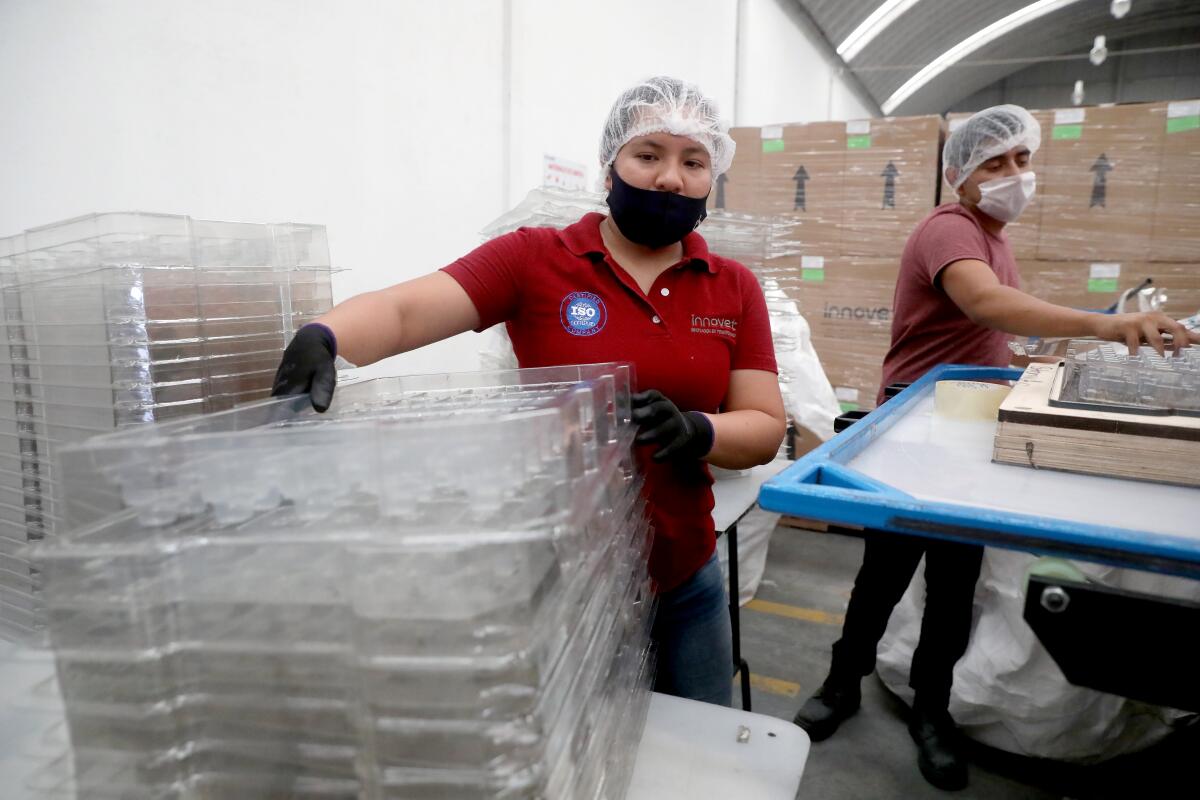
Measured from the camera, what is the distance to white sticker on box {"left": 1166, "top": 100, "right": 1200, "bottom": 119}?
134 inches

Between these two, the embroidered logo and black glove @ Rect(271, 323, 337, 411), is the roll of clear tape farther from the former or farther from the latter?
black glove @ Rect(271, 323, 337, 411)

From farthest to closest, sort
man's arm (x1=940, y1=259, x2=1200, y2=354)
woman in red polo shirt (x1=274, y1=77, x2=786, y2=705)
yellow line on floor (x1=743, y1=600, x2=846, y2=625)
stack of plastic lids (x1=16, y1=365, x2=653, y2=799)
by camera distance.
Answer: yellow line on floor (x1=743, y1=600, x2=846, y2=625), man's arm (x1=940, y1=259, x2=1200, y2=354), woman in red polo shirt (x1=274, y1=77, x2=786, y2=705), stack of plastic lids (x1=16, y1=365, x2=653, y2=799)

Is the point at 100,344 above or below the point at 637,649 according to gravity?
above

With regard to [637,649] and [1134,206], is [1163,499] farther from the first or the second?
[1134,206]

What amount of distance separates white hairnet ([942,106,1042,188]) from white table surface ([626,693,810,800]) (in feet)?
6.58

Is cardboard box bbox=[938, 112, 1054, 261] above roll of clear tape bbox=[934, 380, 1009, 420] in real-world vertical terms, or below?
above

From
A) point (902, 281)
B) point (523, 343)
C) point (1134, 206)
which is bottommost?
point (523, 343)

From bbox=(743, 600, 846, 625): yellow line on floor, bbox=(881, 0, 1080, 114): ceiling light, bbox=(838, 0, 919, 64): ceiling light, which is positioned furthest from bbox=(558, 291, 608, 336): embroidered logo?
bbox=(881, 0, 1080, 114): ceiling light

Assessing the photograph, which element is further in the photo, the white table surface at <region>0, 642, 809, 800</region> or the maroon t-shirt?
the maroon t-shirt

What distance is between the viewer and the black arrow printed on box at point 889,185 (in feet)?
13.1

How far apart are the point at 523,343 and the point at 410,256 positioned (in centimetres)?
118

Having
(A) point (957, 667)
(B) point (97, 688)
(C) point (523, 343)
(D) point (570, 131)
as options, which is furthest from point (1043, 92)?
(B) point (97, 688)

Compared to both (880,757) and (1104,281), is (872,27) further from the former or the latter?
(880,757)

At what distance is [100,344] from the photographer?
0.94 m
